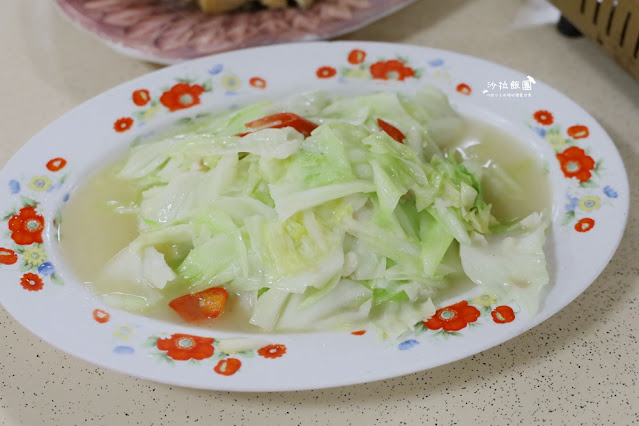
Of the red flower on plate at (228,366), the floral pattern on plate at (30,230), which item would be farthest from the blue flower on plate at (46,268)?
the red flower on plate at (228,366)

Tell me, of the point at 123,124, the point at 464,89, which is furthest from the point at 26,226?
the point at 464,89

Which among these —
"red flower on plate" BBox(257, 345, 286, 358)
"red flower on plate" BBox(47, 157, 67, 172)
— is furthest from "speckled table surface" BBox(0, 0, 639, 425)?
"red flower on plate" BBox(47, 157, 67, 172)

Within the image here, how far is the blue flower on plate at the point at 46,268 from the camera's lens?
133cm

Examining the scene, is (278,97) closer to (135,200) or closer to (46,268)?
(135,200)

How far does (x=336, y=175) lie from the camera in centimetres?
138

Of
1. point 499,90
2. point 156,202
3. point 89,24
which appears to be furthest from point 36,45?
point 499,90

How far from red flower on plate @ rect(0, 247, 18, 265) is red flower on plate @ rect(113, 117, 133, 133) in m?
0.48

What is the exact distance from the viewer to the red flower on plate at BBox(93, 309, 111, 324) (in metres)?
1.24

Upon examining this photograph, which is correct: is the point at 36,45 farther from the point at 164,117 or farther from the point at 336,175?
the point at 336,175

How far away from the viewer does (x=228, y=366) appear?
115 cm

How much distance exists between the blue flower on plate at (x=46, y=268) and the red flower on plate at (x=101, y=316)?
16cm

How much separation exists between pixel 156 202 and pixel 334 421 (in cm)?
66

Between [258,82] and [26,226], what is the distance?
2.44 feet

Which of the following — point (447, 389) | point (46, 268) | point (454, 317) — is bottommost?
point (447, 389)
